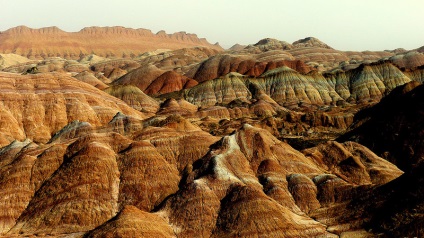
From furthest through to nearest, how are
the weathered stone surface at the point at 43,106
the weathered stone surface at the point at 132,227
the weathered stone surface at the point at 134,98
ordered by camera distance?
1. the weathered stone surface at the point at 134,98
2. the weathered stone surface at the point at 43,106
3. the weathered stone surface at the point at 132,227

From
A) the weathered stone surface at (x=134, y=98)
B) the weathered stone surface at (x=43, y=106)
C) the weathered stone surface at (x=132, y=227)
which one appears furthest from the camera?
the weathered stone surface at (x=134, y=98)

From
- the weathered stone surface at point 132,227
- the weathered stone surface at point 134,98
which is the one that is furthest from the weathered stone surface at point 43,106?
the weathered stone surface at point 132,227

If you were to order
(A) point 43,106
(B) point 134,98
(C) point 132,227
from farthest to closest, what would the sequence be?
(B) point 134,98 → (A) point 43,106 → (C) point 132,227

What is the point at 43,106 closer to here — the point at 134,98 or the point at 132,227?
the point at 132,227

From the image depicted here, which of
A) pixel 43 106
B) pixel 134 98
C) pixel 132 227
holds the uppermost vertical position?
pixel 132 227

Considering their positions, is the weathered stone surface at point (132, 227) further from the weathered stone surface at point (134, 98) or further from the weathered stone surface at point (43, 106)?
the weathered stone surface at point (134, 98)

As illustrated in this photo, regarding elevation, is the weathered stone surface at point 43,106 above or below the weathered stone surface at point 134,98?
above

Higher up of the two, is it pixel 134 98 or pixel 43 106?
pixel 43 106

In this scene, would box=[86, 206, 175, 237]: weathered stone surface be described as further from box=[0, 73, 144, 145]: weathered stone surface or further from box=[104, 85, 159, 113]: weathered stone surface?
box=[104, 85, 159, 113]: weathered stone surface

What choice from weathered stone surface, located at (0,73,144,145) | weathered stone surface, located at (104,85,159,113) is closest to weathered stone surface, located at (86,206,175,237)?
weathered stone surface, located at (0,73,144,145)

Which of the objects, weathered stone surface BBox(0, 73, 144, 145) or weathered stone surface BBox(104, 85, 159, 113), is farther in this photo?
weathered stone surface BBox(104, 85, 159, 113)

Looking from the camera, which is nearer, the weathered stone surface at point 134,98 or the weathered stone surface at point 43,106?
the weathered stone surface at point 43,106

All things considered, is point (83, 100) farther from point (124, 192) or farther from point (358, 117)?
point (358, 117)

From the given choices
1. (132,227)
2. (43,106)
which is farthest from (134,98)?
(132,227)
